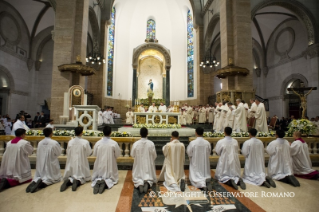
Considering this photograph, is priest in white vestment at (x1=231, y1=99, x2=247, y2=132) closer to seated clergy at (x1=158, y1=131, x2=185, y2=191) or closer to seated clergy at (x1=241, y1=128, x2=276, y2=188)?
seated clergy at (x1=241, y1=128, x2=276, y2=188)

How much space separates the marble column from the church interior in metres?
0.06

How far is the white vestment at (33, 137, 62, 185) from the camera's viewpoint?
393cm

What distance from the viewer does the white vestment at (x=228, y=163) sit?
408cm

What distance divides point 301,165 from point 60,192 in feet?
18.0

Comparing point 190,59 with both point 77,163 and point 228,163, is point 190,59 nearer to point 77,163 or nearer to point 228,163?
point 228,163

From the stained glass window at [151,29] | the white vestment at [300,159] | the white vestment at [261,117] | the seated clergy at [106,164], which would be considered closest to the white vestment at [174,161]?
the seated clergy at [106,164]

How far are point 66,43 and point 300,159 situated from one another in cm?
1216

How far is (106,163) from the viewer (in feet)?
12.9

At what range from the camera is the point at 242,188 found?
3789 millimetres

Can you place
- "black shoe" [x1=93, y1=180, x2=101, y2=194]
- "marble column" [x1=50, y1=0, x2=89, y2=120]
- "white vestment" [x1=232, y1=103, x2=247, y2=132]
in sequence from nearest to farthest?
"black shoe" [x1=93, y1=180, x2=101, y2=194] → "white vestment" [x1=232, y1=103, x2=247, y2=132] → "marble column" [x1=50, y1=0, x2=89, y2=120]

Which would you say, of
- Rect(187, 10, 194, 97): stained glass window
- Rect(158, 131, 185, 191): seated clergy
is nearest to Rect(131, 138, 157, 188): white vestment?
Rect(158, 131, 185, 191): seated clergy

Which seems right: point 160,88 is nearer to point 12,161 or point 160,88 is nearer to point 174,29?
point 174,29

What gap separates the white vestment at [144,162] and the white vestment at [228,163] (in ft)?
4.81

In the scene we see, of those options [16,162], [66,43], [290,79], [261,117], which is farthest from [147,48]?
[16,162]
